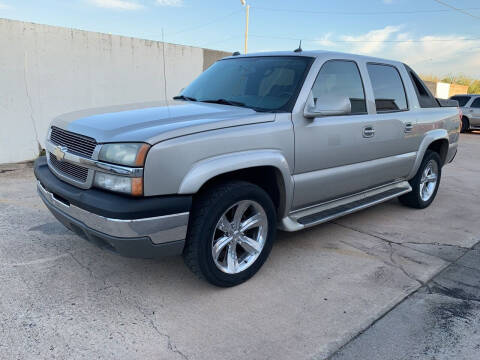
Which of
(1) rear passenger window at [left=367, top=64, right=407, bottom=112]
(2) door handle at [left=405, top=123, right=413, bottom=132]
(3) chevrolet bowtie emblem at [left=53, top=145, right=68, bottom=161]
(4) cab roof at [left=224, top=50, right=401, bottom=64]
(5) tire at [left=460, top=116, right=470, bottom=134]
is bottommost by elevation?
(5) tire at [left=460, top=116, right=470, bottom=134]

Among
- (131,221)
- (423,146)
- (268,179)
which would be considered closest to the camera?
(131,221)

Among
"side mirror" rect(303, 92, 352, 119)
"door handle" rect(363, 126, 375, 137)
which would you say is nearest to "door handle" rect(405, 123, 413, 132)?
"door handle" rect(363, 126, 375, 137)

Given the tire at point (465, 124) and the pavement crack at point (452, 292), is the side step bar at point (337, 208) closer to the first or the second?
the pavement crack at point (452, 292)

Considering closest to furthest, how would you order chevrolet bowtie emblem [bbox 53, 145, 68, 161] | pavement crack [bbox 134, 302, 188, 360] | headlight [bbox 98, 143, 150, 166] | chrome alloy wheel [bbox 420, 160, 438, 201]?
pavement crack [bbox 134, 302, 188, 360] < headlight [bbox 98, 143, 150, 166] < chevrolet bowtie emblem [bbox 53, 145, 68, 161] < chrome alloy wheel [bbox 420, 160, 438, 201]

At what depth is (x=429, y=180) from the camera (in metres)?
5.56

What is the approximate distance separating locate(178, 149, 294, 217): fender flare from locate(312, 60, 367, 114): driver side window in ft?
2.50

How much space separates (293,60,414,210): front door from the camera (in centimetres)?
342

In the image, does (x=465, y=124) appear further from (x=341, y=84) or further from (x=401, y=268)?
(x=401, y=268)

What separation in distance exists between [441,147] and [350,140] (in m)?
2.60

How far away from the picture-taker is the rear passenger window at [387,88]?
4270mm

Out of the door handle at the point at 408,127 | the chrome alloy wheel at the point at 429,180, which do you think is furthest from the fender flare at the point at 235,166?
the chrome alloy wheel at the point at 429,180

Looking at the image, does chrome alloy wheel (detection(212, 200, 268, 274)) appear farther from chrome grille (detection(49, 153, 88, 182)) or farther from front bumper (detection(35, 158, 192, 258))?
chrome grille (detection(49, 153, 88, 182))

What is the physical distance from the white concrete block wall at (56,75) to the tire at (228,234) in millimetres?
5894

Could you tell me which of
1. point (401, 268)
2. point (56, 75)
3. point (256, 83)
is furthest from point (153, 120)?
point (56, 75)
